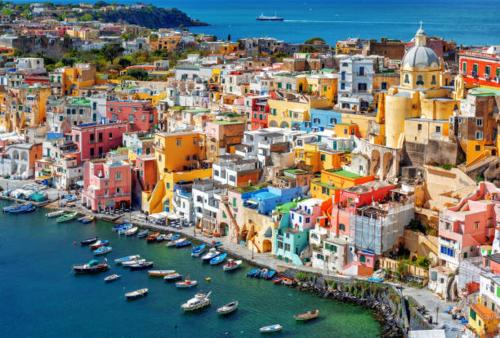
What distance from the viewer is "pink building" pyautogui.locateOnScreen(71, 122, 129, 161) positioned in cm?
4659

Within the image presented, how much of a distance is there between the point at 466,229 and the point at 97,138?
23.8 metres

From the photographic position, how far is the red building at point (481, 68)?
39.3 m

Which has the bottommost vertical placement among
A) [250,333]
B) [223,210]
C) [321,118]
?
[250,333]

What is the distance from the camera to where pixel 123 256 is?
3584cm

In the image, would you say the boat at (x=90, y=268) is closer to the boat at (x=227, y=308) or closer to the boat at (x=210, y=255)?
the boat at (x=210, y=255)

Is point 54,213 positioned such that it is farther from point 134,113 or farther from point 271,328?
point 271,328

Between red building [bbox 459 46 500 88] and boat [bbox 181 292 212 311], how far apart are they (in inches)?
681

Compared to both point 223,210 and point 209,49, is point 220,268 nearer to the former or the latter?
point 223,210

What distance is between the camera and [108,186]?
1640 inches

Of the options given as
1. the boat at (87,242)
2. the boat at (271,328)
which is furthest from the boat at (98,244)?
the boat at (271,328)

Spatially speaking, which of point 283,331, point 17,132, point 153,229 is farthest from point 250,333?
point 17,132

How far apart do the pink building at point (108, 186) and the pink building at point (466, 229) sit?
671 inches

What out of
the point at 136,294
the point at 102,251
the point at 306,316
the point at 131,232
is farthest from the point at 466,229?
the point at 131,232

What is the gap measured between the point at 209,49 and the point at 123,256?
146 feet
